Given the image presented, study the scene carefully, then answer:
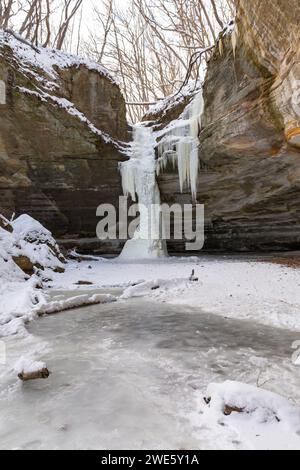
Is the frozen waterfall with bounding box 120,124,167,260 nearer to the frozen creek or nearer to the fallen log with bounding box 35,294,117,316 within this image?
the fallen log with bounding box 35,294,117,316

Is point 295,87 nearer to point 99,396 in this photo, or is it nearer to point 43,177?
point 99,396

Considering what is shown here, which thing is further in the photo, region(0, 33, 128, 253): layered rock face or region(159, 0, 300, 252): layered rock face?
region(0, 33, 128, 253): layered rock face

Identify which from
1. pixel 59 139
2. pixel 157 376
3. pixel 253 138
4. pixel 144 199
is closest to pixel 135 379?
pixel 157 376

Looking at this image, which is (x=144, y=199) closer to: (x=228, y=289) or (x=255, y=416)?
(x=228, y=289)

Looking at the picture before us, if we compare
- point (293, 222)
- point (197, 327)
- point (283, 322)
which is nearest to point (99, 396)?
point (197, 327)

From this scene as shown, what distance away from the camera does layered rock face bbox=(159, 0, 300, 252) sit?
6.83 m

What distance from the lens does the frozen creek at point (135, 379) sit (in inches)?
68.5

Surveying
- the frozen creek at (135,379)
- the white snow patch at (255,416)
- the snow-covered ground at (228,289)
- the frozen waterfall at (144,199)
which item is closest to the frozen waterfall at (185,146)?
the frozen waterfall at (144,199)

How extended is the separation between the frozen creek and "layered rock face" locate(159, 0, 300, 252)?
5.68m

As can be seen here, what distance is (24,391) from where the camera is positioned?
229 centimetres

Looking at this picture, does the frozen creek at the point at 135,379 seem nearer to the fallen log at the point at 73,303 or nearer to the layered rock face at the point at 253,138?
the fallen log at the point at 73,303

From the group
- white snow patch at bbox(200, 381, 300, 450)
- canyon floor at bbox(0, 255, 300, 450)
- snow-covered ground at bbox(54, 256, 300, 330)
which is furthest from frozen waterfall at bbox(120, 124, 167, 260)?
white snow patch at bbox(200, 381, 300, 450)

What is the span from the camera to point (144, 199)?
507 inches

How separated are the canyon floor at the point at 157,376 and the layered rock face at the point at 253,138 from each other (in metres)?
4.98
